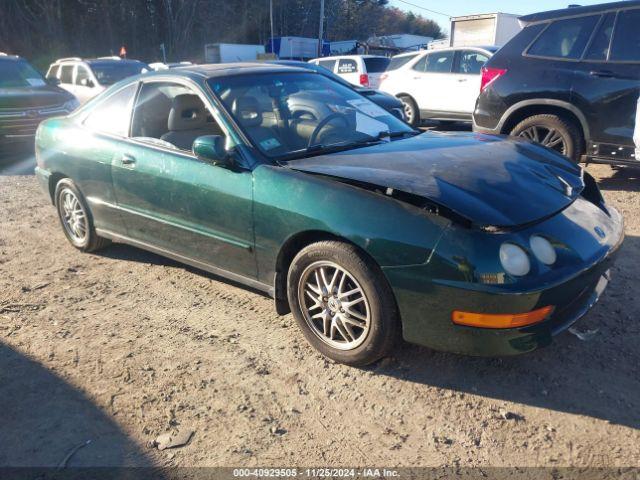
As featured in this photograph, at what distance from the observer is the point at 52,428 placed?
2615 millimetres

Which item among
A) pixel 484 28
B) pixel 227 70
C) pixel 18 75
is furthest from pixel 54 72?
pixel 484 28

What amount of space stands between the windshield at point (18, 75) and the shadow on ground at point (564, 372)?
1005 centimetres

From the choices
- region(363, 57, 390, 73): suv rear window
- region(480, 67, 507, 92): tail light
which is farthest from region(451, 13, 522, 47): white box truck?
region(480, 67, 507, 92): tail light

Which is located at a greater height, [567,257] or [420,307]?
[567,257]

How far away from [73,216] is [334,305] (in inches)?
118

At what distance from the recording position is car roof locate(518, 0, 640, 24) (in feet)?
18.6

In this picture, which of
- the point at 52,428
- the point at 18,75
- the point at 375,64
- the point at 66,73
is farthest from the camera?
the point at 375,64

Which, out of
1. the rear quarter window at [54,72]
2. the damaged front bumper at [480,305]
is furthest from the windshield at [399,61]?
the damaged front bumper at [480,305]

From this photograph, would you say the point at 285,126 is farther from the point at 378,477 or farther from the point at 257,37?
the point at 257,37

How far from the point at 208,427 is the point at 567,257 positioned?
1.88 metres

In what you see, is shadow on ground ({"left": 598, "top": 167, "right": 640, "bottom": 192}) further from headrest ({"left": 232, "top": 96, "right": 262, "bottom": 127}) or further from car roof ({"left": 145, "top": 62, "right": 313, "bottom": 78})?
headrest ({"left": 232, "top": 96, "right": 262, "bottom": 127})

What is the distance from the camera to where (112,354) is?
127 inches

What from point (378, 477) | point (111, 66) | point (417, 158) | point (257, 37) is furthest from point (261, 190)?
point (257, 37)

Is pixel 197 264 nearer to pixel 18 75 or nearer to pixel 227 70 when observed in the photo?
pixel 227 70
